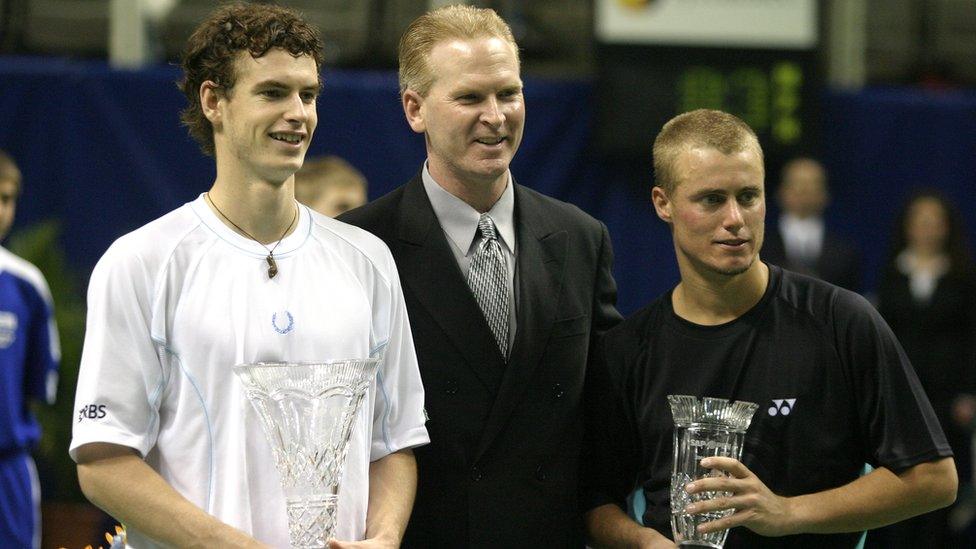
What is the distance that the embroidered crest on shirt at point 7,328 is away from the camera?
6484mm

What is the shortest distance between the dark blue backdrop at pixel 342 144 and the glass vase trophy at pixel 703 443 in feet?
19.6

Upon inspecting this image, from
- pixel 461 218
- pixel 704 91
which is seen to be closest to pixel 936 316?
pixel 704 91

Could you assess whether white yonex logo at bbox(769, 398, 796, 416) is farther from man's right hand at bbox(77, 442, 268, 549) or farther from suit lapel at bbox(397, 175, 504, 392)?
man's right hand at bbox(77, 442, 268, 549)

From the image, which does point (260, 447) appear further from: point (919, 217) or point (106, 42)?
point (106, 42)

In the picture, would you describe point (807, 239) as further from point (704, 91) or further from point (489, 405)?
point (489, 405)

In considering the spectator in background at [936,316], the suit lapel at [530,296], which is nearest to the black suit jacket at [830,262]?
the spectator in background at [936,316]

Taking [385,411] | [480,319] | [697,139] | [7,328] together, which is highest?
[697,139]

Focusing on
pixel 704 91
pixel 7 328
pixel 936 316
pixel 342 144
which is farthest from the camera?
pixel 342 144

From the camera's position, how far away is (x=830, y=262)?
8.06m

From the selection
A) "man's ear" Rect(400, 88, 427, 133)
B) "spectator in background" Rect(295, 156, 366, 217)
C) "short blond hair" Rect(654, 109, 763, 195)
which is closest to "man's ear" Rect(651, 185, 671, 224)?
"short blond hair" Rect(654, 109, 763, 195)

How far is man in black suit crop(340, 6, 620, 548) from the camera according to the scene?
3410mm

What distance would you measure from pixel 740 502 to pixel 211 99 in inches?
55.4

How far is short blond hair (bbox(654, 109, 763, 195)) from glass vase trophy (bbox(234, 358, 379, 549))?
39.1 inches

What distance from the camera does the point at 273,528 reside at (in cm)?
286
